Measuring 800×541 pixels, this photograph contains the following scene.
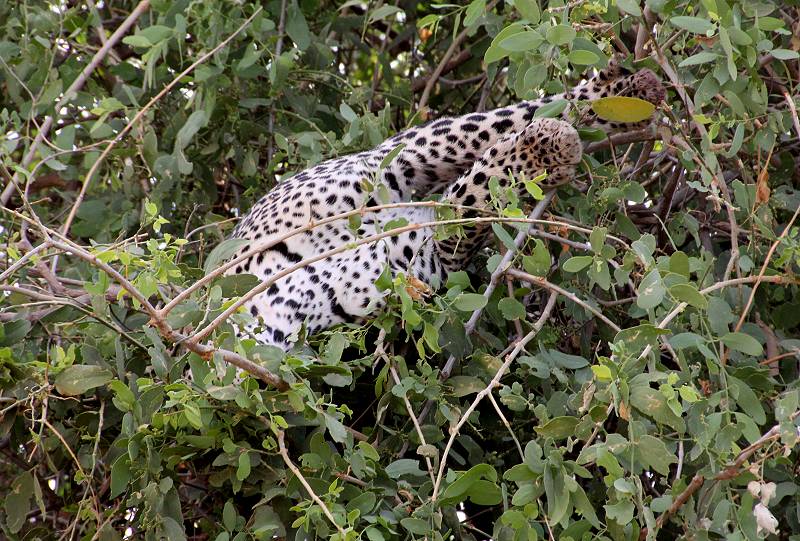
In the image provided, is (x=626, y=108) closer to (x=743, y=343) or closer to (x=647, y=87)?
(x=647, y=87)

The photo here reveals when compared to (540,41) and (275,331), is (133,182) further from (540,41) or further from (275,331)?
(540,41)

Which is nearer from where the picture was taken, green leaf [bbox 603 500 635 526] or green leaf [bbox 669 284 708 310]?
green leaf [bbox 603 500 635 526]

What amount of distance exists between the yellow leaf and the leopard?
0.38m

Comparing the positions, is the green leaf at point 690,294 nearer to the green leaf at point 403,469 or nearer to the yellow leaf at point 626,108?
the yellow leaf at point 626,108

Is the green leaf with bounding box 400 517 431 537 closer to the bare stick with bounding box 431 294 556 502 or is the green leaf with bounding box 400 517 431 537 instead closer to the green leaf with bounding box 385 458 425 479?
the bare stick with bounding box 431 294 556 502

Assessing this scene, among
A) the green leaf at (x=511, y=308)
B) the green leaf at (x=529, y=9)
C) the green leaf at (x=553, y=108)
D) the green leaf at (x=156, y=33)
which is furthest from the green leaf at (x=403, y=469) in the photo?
the green leaf at (x=156, y=33)

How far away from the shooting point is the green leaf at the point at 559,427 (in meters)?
2.50

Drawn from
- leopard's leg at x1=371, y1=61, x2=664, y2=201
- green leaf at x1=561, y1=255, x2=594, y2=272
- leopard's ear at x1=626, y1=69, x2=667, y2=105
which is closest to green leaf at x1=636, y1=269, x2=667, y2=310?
green leaf at x1=561, y1=255, x2=594, y2=272

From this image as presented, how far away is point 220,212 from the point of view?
15.2 ft

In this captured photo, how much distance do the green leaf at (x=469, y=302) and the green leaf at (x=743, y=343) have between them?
58cm

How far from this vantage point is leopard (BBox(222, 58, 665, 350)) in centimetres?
366

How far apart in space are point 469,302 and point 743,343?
26.1 inches

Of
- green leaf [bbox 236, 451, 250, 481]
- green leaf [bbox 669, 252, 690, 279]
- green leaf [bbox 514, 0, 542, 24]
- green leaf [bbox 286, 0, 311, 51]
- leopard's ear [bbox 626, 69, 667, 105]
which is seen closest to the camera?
green leaf [bbox 669, 252, 690, 279]

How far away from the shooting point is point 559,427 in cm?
250
